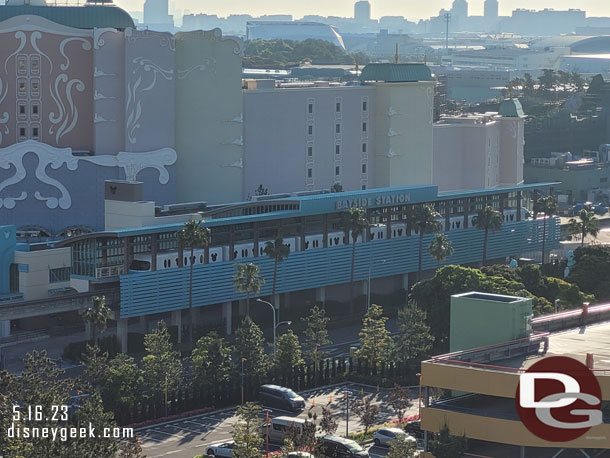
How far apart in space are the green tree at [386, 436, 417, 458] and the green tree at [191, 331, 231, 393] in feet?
87.1

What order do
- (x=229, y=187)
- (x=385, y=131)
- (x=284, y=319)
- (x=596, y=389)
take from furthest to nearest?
(x=385, y=131)
(x=229, y=187)
(x=284, y=319)
(x=596, y=389)

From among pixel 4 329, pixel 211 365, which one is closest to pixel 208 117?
pixel 4 329

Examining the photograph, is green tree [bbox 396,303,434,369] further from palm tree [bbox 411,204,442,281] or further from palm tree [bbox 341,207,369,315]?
palm tree [bbox 411,204,442,281]

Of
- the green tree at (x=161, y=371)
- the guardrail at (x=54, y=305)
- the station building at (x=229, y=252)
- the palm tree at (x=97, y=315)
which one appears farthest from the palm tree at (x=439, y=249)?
the green tree at (x=161, y=371)

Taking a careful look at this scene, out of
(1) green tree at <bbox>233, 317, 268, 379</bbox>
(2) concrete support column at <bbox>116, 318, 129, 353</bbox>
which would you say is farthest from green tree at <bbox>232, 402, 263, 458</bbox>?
(2) concrete support column at <bbox>116, 318, 129, 353</bbox>

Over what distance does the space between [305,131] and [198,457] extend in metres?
76.3

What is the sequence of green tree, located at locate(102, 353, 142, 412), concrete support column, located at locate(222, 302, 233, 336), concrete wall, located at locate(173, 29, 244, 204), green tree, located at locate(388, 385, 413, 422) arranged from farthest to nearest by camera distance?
concrete wall, located at locate(173, 29, 244, 204) → concrete support column, located at locate(222, 302, 233, 336) → green tree, located at locate(102, 353, 142, 412) → green tree, located at locate(388, 385, 413, 422)

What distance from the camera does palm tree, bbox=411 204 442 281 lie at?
477ft

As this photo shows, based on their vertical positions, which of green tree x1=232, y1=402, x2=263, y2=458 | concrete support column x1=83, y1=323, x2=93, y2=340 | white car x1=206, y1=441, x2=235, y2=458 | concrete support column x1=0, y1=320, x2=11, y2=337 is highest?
green tree x1=232, y1=402, x2=263, y2=458

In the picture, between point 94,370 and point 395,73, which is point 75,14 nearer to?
point 395,73

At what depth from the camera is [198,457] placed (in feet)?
291

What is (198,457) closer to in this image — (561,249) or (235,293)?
(235,293)

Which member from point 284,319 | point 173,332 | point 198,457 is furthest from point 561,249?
point 198,457

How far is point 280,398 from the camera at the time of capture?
102m
